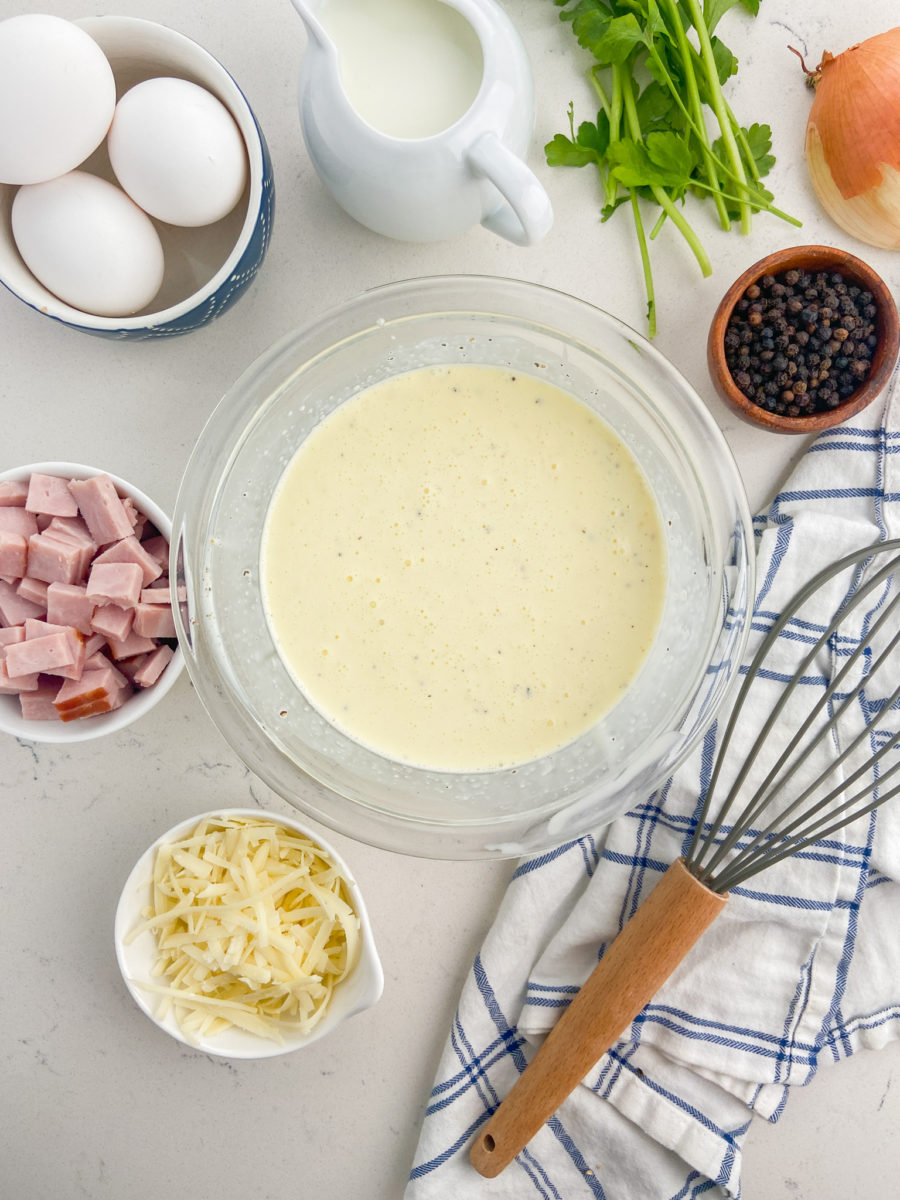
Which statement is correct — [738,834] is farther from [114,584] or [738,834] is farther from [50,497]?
[50,497]

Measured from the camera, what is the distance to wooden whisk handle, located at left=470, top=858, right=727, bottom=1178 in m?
0.96

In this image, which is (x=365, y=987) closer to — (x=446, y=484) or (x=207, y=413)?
(x=446, y=484)

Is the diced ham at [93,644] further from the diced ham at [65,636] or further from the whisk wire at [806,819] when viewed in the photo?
the whisk wire at [806,819]

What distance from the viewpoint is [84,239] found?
88 cm

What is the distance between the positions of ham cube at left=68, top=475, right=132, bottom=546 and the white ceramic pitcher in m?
0.39

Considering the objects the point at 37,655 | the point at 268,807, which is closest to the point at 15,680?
the point at 37,655

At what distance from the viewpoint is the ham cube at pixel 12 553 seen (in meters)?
0.93

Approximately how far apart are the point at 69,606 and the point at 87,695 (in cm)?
9

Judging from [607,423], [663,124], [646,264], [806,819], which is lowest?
[806,819]

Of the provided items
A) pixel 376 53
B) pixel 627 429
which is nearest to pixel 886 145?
pixel 627 429

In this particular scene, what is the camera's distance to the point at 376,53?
2.86 feet

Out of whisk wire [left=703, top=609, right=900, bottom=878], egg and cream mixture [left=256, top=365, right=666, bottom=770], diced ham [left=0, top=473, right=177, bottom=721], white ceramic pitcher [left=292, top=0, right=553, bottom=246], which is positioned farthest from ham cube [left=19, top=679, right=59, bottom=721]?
whisk wire [left=703, top=609, right=900, bottom=878]

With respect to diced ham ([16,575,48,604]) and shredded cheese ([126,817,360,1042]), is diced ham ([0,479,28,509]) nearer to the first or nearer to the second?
diced ham ([16,575,48,604])

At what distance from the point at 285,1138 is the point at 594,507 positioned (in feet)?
2.76
